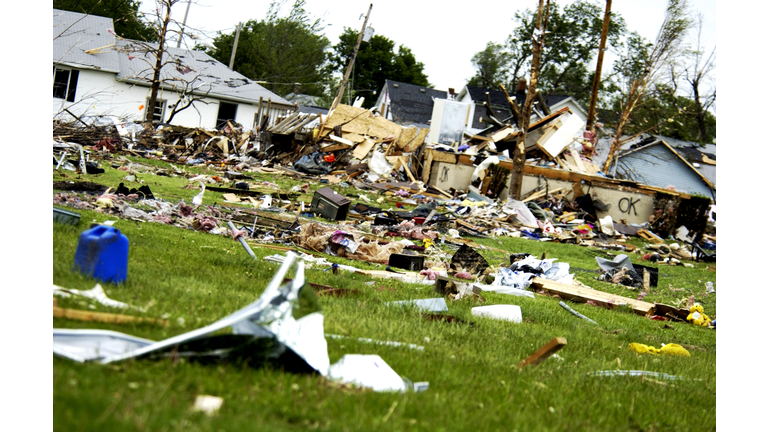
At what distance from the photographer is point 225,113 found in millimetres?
36188

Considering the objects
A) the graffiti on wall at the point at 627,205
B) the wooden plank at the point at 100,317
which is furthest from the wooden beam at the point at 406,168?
the wooden plank at the point at 100,317

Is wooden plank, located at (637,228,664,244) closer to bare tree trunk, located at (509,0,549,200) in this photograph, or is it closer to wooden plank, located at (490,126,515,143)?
bare tree trunk, located at (509,0,549,200)

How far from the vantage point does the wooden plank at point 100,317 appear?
8.58 ft

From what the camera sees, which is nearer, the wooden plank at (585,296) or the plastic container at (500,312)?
the plastic container at (500,312)

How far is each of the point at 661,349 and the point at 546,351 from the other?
8.76 ft

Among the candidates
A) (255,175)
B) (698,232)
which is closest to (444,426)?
(255,175)

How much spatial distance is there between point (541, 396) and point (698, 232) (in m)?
18.3

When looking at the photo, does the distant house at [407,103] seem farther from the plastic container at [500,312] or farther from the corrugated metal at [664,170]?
the plastic container at [500,312]

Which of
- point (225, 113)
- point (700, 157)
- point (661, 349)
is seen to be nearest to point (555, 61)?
point (700, 157)

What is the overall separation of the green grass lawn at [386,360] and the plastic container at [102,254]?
8cm
